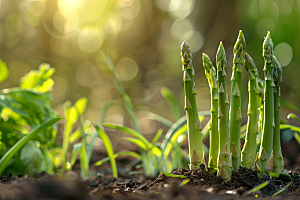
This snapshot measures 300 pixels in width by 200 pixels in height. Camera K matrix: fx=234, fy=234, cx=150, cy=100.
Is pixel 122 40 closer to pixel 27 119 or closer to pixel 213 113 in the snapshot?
pixel 27 119

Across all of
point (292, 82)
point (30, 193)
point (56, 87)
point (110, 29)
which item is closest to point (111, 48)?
point (110, 29)

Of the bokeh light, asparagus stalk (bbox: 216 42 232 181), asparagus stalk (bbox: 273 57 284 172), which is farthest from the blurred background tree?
asparagus stalk (bbox: 216 42 232 181)

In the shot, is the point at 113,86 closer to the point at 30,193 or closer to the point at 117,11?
the point at 117,11

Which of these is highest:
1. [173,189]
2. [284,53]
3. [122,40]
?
[122,40]

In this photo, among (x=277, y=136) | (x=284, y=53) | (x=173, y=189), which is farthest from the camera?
(x=284, y=53)

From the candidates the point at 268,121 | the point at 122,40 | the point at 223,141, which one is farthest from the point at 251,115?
the point at 122,40

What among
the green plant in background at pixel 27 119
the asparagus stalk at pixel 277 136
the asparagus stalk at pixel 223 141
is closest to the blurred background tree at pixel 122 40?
the green plant in background at pixel 27 119

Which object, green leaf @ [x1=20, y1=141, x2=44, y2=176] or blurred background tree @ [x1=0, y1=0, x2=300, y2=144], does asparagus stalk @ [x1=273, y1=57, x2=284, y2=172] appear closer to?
green leaf @ [x1=20, y1=141, x2=44, y2=176]
